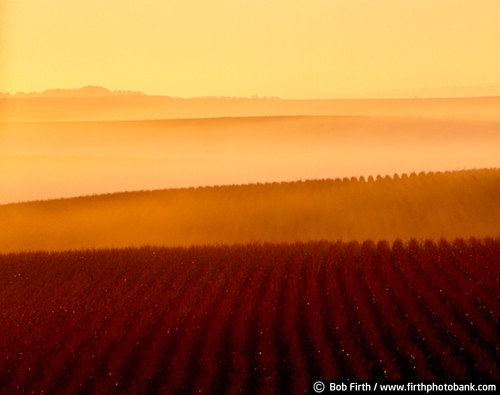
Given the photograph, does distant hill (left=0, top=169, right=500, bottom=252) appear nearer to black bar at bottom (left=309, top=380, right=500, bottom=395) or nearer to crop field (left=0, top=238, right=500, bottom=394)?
crop field (left=0, top=238, right=500, bottom=394)

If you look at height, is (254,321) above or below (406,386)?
below

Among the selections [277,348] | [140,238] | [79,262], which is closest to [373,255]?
[277,348]

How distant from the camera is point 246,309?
7828mm

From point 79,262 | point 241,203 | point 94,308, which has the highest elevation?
point 94,308

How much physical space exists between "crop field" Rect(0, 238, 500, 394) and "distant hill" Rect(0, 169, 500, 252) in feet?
22.7

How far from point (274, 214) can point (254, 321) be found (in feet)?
42.1

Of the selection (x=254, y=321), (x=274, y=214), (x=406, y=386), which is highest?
(x=406, y=386)

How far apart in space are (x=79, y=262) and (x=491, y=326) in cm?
845

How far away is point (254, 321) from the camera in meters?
7.46

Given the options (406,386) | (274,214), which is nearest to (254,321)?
(406,386)

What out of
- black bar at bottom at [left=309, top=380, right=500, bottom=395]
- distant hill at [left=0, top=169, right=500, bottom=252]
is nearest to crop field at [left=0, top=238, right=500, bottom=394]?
black bar at bottom at [left=309, top=380, right=500, bottom=395]

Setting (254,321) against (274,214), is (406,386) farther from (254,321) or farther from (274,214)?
(274,214)

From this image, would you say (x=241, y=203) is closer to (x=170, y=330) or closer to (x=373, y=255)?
(x=373, y=255)

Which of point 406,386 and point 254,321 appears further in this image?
point 254,321
